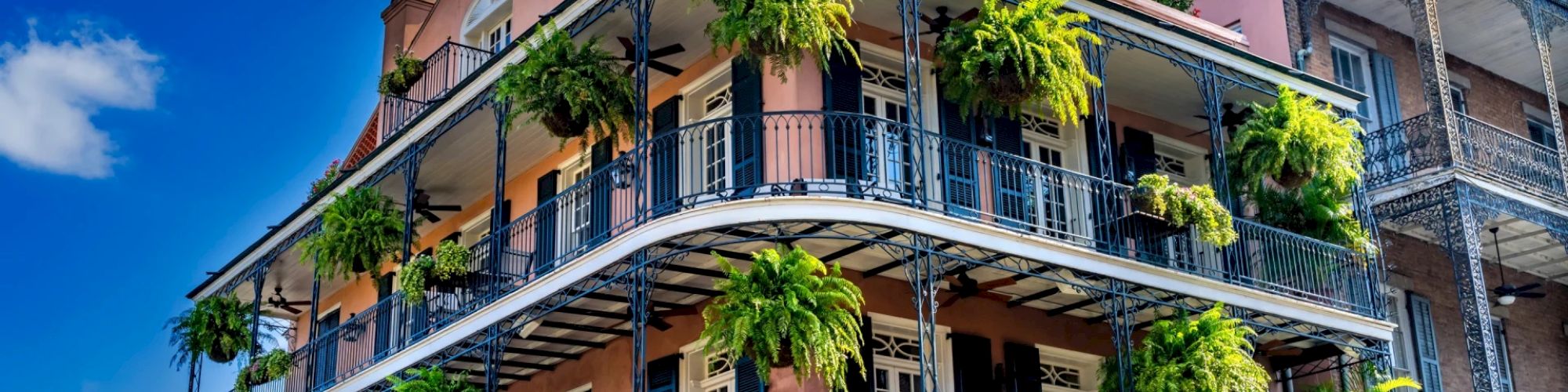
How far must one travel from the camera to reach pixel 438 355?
16.8 m

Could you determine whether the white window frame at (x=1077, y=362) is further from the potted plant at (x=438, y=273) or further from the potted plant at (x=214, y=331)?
the potted plant at (x=214, y=331)

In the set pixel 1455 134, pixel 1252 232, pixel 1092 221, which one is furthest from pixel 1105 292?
pixel 1455 134

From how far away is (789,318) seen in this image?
12391 millimetres

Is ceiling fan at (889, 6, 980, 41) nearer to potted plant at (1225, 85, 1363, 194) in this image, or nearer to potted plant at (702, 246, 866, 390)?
potted plant at (1225, 85, 1363, 194)

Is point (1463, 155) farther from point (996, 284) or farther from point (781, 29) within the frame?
point (781, 29)

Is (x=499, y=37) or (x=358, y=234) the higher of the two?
(x=499, y=37)

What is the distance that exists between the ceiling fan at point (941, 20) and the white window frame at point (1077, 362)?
2964mm

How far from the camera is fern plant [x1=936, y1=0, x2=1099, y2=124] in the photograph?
14.1 m

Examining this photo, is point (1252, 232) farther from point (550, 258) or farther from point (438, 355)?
point (438, 355)

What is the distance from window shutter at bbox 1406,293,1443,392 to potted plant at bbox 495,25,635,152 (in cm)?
891

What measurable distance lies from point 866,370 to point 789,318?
2064 millimetres

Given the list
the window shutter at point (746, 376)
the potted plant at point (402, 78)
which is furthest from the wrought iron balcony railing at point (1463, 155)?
the potted plant at point (402, 78)

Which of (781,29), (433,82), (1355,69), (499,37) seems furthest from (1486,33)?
(433,82)

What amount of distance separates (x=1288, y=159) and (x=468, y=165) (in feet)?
28.4
